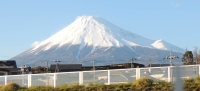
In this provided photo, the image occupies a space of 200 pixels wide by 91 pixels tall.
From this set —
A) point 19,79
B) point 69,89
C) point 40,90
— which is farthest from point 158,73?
point 19,79

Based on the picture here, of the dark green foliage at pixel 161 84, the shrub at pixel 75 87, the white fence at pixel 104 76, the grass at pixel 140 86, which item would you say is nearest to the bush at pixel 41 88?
the grass at pixel 140 86

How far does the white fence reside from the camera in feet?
56.4

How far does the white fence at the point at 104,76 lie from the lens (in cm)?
1720

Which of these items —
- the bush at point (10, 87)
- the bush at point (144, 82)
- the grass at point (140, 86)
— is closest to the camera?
the grass at point (140, 86)

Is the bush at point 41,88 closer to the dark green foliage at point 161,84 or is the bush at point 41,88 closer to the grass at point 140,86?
the grass at point 140,86

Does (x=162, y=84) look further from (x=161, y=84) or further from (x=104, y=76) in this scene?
(x=104, y=76)

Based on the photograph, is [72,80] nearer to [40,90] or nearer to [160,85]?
[40,90]

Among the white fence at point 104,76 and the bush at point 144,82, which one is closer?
the bush at point 144,82

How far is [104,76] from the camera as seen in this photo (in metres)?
18.6

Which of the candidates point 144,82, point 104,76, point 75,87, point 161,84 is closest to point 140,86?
point 144,82

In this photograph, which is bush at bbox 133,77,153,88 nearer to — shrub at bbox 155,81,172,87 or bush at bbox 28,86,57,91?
shrub at bbox 155,81,172,87

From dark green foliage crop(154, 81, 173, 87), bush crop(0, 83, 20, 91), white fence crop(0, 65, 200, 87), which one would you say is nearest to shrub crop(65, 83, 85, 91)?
white fence crop(0, 65, 200, 87)

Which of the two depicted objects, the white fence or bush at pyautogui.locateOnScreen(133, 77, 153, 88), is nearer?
bush at pyautogui.locateOnScreen(133, 77, 153, 88)

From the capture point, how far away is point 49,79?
19969mm
